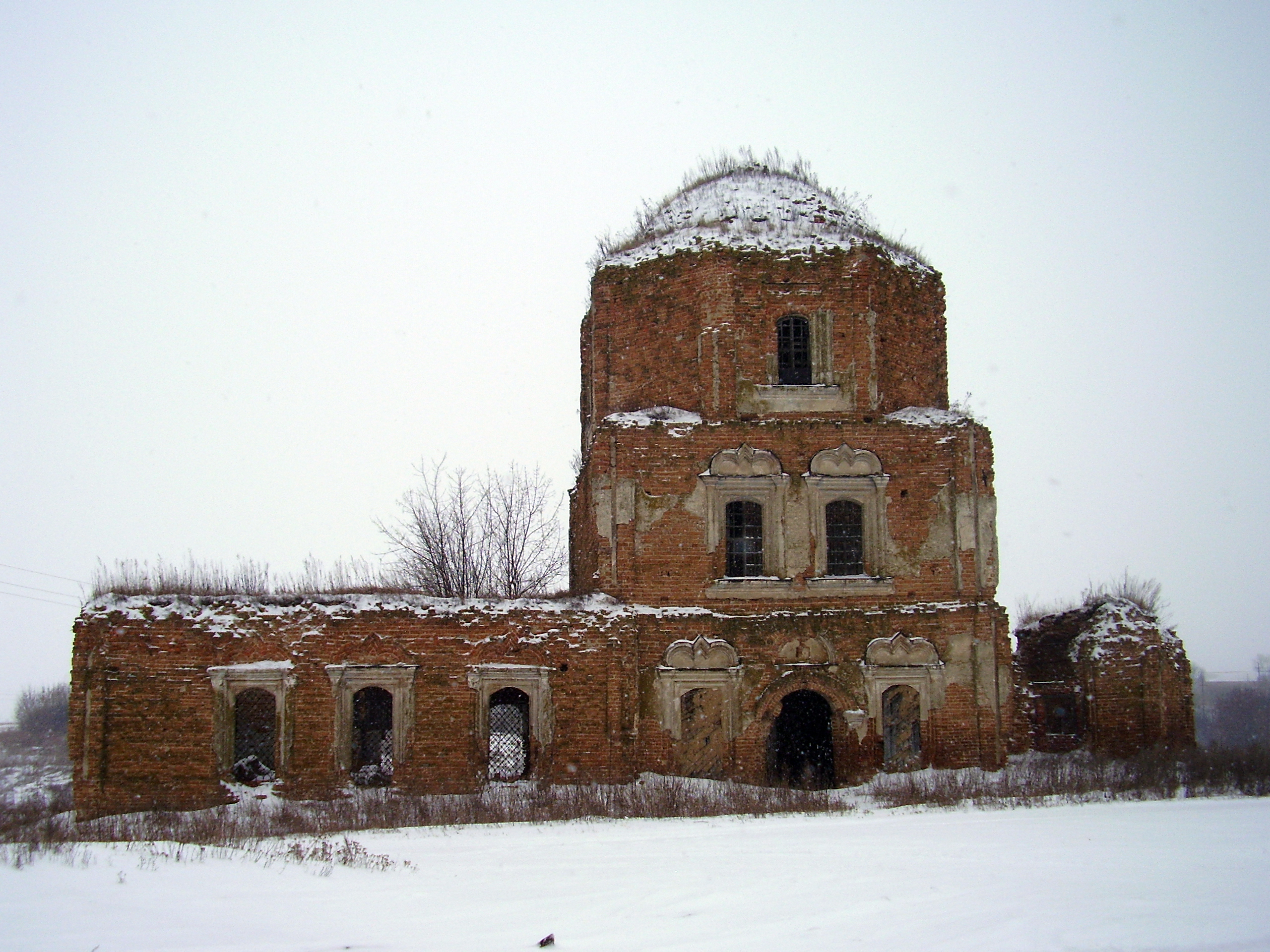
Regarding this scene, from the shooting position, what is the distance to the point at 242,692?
→ 16.3 meters

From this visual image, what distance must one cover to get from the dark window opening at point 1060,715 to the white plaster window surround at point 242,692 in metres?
12.7

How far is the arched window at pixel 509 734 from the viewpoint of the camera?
17.1m

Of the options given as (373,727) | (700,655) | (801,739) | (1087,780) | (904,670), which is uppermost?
(700,655)

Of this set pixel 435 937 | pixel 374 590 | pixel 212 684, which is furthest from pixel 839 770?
pixel 435 937

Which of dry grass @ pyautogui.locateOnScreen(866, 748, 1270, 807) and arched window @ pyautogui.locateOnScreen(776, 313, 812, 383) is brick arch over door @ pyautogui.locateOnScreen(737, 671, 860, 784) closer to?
dry grass @ pyautogui.locateOnScreen(866, 748, 1270, 807)

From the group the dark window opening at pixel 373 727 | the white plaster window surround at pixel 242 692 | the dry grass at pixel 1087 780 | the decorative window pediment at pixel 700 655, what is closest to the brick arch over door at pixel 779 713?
the dry grass at pixel 1087 780

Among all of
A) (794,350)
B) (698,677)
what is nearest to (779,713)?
(698,677)

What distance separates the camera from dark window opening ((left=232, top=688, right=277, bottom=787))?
17.9 m

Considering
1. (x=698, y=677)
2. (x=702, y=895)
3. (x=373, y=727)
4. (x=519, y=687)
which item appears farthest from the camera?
(x=373, y=727)

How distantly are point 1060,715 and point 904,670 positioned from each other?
3.96m

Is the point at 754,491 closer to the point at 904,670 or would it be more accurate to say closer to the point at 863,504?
the point at 863,504

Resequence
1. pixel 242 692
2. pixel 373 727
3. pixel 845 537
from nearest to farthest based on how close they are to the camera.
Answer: pixel 242 692
pixel 845 537
pixel 373 727

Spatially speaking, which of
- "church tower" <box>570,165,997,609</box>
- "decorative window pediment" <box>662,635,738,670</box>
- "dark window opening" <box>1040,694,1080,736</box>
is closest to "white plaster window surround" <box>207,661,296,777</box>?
"church tower" <box>570,165,997,609</box>

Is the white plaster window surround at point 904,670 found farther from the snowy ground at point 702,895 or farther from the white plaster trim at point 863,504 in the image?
the snowy ground at point 702,895
